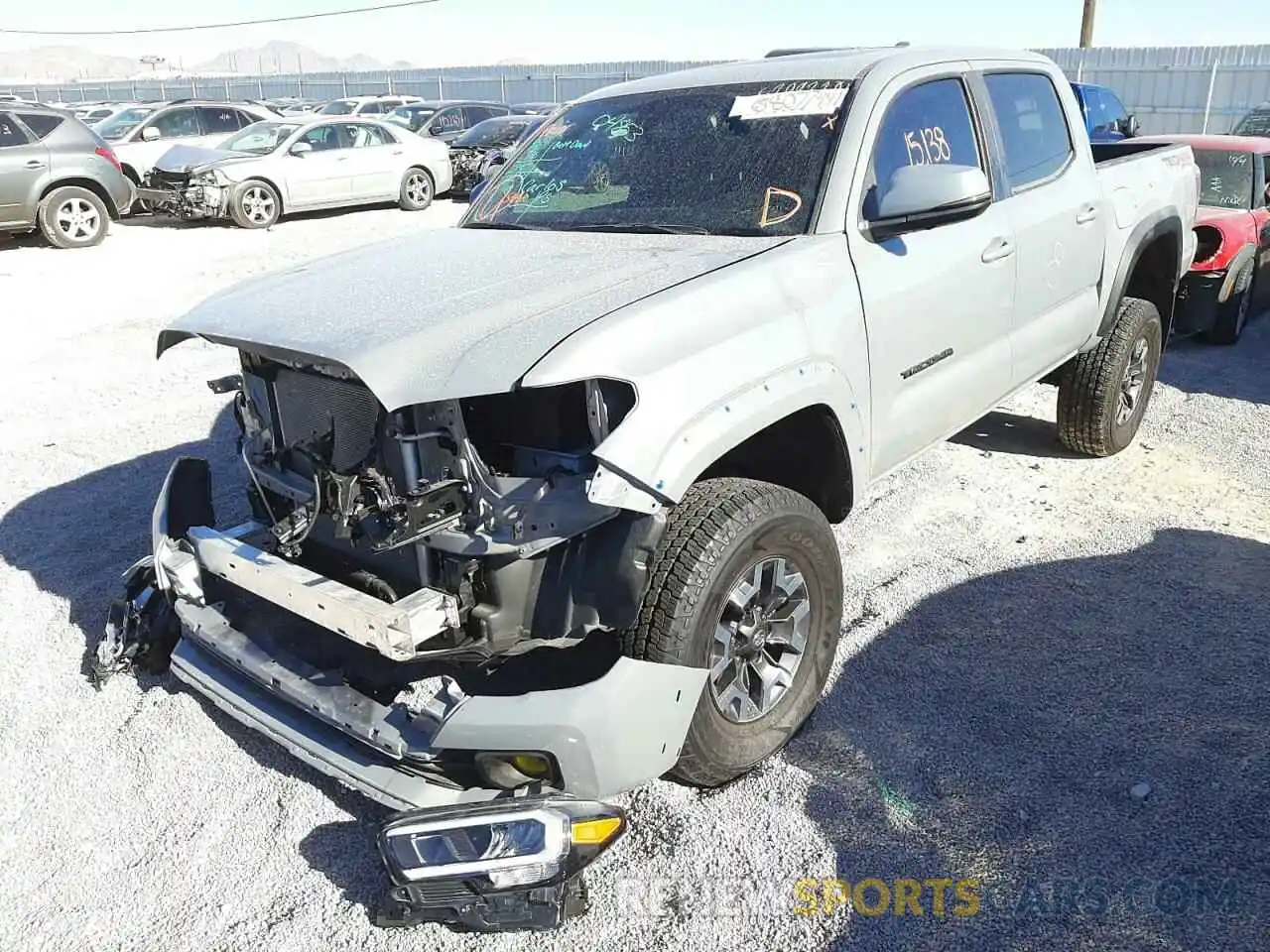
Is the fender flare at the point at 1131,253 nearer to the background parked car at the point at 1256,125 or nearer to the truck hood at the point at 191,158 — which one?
the background parked car at the point at 1256,125

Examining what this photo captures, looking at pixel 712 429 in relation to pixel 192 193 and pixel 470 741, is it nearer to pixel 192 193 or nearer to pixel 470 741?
pixel 470 741

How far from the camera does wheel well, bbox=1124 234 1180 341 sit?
17.8 feet

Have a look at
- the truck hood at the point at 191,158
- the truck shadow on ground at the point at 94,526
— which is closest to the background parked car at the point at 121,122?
the truck hood at the point at 191,158

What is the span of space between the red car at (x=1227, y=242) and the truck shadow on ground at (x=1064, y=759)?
3970 millimetres

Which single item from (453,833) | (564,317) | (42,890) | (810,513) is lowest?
(42,890)

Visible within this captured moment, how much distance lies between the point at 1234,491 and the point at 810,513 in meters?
3.11

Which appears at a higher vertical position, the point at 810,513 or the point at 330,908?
the point at 810,513

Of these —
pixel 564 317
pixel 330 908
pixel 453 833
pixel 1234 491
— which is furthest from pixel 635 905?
pixel 1234 491

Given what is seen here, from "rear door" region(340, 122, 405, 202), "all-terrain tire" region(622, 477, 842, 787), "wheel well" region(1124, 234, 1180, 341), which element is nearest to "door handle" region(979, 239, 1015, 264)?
"all-terrain tire" region(622, 477, 842, 787)

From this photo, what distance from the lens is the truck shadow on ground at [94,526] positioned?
14.1 ft

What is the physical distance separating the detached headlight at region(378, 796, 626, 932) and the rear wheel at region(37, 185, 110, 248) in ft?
41.0

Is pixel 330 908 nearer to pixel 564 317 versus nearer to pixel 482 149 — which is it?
pixel 564 317

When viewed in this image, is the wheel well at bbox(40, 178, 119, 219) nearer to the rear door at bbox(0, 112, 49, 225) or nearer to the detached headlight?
the rear door at bbox(0, 112, 49, 225)

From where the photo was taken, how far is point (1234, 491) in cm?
495
